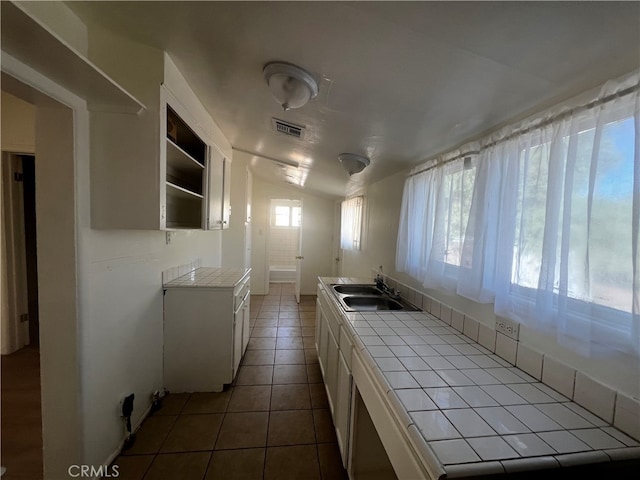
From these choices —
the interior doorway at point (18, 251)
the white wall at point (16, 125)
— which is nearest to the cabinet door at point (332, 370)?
the interior doorway at point (18, 251)

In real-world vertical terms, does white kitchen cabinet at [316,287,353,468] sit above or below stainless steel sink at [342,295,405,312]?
below

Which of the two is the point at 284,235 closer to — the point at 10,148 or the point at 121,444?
the point at 10,148

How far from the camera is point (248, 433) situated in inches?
68.7

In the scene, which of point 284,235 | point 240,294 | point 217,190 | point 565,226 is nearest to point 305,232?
point 284,235

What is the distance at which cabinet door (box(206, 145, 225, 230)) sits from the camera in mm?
2262

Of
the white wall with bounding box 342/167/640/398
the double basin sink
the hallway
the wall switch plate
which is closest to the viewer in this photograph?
the white wall with bounding box 342/167/640/398

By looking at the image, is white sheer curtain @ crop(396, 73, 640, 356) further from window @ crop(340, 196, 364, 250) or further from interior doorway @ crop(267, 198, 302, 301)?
interior doorway @ crop(267, 198, 302, 301)

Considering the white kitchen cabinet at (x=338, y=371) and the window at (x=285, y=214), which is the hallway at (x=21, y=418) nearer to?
the white kitchen cabinet at (x=338, y=371)

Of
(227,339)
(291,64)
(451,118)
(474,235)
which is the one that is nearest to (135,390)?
(227,339)

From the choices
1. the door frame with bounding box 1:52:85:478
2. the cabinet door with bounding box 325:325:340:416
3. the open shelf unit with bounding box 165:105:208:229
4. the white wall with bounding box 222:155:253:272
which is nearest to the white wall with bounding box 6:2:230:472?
the door frame with bounding box 1:52:85:478

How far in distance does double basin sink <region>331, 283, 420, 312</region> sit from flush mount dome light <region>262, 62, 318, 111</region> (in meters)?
1.33

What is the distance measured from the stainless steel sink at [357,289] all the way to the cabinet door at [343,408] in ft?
2.92

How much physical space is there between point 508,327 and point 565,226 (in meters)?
0.54

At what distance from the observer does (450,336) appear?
1.43 m
